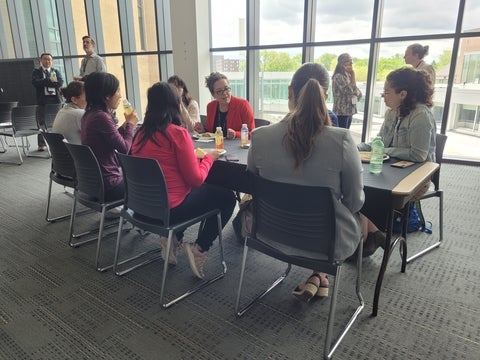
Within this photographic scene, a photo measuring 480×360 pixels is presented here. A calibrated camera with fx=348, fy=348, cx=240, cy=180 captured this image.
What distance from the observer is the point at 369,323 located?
1728 mm

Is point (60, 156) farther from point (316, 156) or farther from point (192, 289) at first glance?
point (316, 156)

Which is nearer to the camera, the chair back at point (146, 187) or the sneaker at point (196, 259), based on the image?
the chair back at point (146, 187)

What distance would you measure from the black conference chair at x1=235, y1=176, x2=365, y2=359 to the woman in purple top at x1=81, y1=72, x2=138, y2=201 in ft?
3.86

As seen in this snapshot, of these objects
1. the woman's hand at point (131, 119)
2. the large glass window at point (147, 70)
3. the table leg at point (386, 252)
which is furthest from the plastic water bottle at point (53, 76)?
the table leg at point (386, 252)

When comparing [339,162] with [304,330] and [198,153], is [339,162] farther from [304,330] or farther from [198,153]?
[198,153]

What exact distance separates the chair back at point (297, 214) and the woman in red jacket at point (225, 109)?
1455 millimetres

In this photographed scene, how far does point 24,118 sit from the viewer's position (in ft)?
16.1

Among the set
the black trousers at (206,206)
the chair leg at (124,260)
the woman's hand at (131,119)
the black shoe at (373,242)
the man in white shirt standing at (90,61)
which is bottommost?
the chair leg at (124,260)

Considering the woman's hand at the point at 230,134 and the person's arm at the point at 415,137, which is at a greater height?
the person's arm at the point at 415,137

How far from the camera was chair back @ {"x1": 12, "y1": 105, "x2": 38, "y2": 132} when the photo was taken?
479 cm

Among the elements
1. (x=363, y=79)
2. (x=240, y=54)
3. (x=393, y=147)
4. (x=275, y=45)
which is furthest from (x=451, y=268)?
(x=240, y=54)

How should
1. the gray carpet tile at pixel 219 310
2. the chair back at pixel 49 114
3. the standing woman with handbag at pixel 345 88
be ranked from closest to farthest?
the gray carpet tile at pixel 219 310, the standing woman with handbag at pixel 345 88, the chair back at pixel 49 114

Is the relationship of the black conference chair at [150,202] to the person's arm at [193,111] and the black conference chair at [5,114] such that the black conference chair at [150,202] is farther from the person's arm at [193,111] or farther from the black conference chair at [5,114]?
the black conference chair at [5,114]

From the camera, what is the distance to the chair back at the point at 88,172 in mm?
2154
